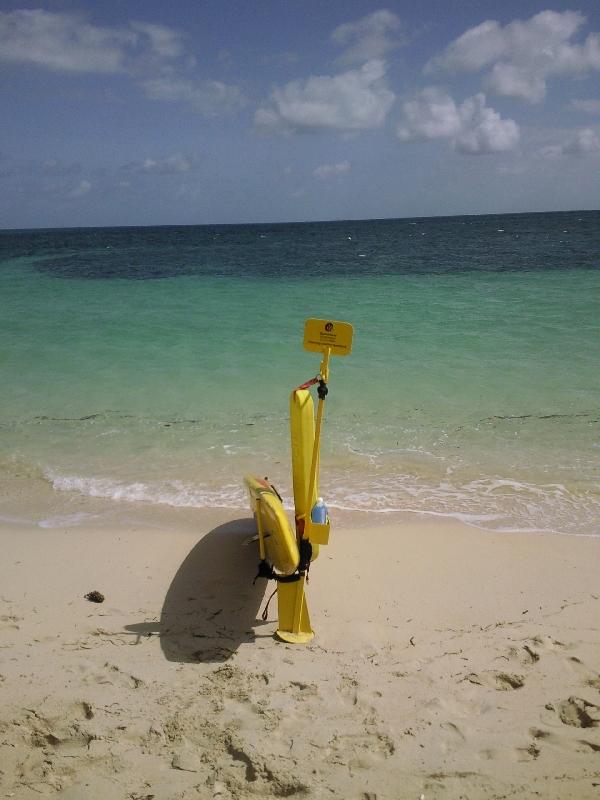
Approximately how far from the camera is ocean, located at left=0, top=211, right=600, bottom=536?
6.19m

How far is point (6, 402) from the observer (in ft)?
30.6

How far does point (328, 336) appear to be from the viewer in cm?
416

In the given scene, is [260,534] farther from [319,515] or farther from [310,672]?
[310,672]

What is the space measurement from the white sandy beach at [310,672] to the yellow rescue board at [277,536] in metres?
0.47

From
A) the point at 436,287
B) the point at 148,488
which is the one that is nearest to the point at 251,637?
the point at 148,488

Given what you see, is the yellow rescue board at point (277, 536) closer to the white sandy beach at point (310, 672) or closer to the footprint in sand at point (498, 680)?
the white sandy beach at point (310, 672)

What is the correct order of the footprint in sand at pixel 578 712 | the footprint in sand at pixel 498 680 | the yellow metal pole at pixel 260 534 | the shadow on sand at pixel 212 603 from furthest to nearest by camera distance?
the yellow metal pole at pixel 260 534
the shadow on sand at pixel 212 603
the footprint in sand at pixel 498 680
the footprint in sand at pixel 578 712

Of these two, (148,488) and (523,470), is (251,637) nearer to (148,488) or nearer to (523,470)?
(148,488)

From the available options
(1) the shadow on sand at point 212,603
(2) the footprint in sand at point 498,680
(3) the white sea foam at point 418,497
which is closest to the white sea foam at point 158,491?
(3) the white sea foam at point 418,497

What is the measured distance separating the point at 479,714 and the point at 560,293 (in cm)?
1880

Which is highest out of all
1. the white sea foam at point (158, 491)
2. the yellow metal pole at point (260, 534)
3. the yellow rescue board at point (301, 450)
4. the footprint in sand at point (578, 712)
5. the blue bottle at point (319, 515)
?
the yellow rescue board at point (301, 450)

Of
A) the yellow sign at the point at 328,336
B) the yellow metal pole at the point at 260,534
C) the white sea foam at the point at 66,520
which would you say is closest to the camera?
the yellow metal pole at the point at 260,534

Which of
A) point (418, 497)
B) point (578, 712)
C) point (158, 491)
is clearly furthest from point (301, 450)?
point (158, 491)

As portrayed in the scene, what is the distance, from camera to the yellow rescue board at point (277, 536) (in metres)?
3.81
